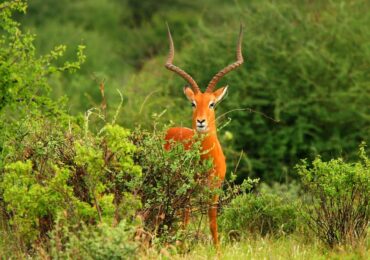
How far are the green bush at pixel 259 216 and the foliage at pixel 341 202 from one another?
79 centimetres

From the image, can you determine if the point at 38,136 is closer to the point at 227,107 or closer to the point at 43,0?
the point at 227,107

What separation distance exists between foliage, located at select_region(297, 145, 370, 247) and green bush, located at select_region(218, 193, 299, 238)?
2.61 ft

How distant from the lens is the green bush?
1000 cm

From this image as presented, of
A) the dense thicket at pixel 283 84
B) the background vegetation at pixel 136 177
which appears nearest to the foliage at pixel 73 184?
the background vegetation at pixel 136 177

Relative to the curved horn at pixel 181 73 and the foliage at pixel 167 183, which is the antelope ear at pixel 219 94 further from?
the foliage at pixel 167 183

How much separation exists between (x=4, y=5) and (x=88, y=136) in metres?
1.43

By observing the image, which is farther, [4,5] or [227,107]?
[227,107]

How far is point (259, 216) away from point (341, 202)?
1.22 metres

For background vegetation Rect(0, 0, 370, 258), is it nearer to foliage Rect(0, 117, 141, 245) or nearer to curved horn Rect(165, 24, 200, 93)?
foliage Rect(0, 117, 141, 245)

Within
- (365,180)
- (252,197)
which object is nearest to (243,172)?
(252,197)

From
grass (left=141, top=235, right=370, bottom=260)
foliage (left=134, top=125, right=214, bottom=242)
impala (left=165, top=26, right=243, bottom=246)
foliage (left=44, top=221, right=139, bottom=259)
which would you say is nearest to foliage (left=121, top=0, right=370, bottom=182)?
impala (left=165, top=26, right=243, bottom=246)

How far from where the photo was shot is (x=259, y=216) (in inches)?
397

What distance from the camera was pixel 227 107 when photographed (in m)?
18.5

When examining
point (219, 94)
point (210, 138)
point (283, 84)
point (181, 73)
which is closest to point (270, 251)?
point (210, 138)
